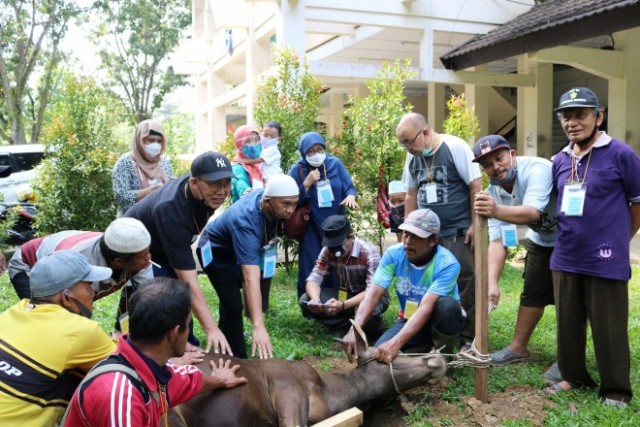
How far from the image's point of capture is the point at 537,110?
41.8 feet

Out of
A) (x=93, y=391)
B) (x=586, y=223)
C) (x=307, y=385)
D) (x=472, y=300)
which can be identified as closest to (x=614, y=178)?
(x=586, y=223)

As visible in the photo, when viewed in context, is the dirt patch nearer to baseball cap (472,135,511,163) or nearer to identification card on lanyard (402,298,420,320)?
identification card on lanyard (402,298,420,320)

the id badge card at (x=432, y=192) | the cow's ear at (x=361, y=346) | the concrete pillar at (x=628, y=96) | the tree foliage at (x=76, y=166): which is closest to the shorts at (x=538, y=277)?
the id badge card at (x=432, y=192)

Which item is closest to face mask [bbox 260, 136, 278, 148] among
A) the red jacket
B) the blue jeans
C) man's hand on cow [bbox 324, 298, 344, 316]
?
man's hand on cow [bbox 324, 298, 344, 316]

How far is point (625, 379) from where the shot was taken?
3.91 m

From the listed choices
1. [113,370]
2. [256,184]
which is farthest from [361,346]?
[256,184]

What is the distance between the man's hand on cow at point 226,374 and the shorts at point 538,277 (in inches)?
94.4

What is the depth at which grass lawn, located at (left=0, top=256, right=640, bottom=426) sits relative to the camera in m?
3.84

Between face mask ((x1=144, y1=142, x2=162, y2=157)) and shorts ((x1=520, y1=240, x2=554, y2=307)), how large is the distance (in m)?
3.43

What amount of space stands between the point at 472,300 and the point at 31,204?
756 cm

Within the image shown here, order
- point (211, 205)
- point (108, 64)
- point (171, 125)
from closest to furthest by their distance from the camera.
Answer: point (211, 205) → point (171, 125) → point (108, 64)

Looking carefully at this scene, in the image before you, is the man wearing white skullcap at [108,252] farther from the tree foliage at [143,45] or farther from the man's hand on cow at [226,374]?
the tree foliage at [143,45]

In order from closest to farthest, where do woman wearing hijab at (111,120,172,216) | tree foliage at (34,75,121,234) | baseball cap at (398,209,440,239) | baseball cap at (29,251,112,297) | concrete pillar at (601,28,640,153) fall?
baseball cap at (29,251,112,297)
baseball cap at (398,209,440,239)
woman wearing hijab at (111,120,172,216)
tree foliage at (34,75,121,234)
concrete pillar at (601,28,640,153)

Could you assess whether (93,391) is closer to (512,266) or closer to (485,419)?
(485,419)
